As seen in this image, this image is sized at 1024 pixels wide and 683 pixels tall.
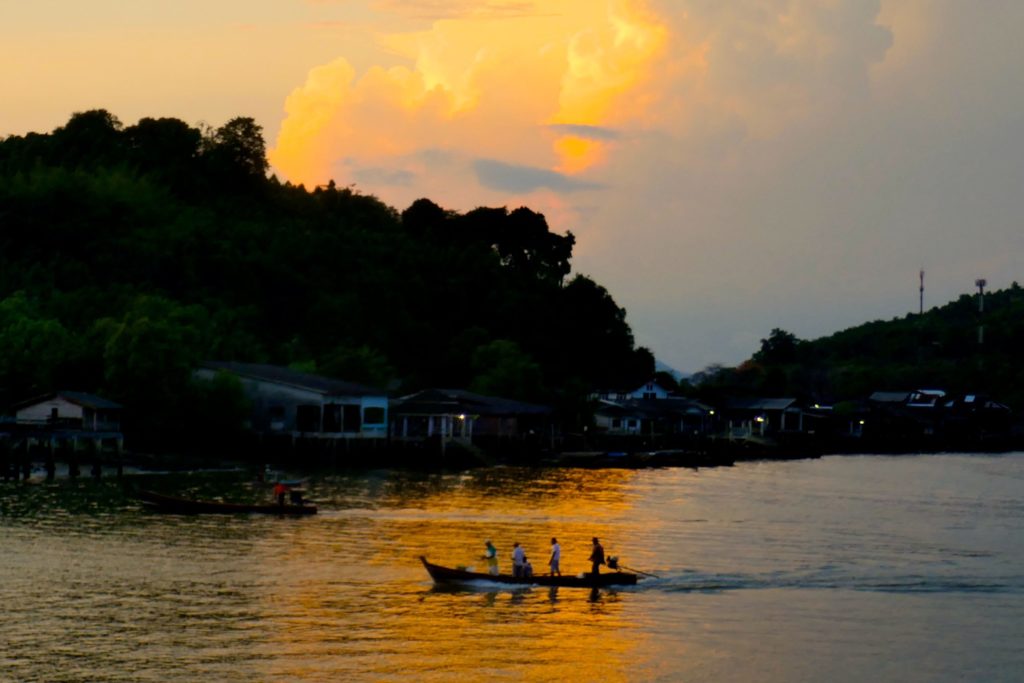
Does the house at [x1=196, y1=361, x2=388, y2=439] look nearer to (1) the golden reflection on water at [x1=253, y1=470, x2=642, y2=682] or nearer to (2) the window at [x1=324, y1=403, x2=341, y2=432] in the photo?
(2) the window at [x1=324, y1=403, x2=341, y2=432]

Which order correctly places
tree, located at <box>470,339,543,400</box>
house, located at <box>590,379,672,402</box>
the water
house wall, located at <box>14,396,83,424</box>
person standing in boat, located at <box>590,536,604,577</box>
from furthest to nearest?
house, located at <box>590,379,672,402</box>, tree, located at <box>470,339,543,400</box>, house wall, located at <box>14,396,83,424</box>, person standing in boat, located at <box>590,536,604,577</box>, the water

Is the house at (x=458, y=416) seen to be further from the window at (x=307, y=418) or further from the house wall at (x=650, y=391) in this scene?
the house wall at (x=650, y=391)

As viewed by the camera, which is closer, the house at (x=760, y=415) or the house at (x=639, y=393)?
the house at (x=639, y=393)

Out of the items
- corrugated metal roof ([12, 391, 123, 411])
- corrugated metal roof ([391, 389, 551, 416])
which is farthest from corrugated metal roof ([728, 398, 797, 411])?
corrugated metal roof ([12, 391, 123, 411])

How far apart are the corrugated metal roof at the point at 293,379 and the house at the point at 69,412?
11.5m

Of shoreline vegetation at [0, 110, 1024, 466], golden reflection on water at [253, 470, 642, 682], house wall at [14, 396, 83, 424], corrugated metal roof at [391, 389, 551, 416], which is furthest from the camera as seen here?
corrugated metal roof at [391, 389, 551, 416]

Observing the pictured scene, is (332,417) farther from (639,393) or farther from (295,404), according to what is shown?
(639,393)

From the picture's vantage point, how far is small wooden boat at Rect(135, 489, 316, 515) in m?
62.3

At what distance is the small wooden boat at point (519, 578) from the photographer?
45594 millimetres

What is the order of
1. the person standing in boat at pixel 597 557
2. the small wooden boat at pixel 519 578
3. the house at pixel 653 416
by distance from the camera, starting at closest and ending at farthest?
the small wooden boat at pixel 519 578 → the person standing in boat at pixel 597 557 → the house at pixel 653 416

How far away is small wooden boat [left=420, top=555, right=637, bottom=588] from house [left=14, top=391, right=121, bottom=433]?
4341cm

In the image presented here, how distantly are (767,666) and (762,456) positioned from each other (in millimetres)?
97745

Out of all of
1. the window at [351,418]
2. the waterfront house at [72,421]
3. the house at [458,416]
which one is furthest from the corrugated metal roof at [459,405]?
the waterfront house at [72,421]

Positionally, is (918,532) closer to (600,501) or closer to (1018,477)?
(600,501)
